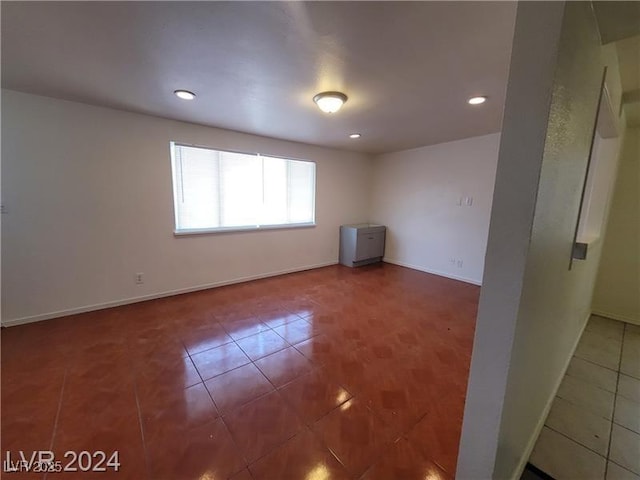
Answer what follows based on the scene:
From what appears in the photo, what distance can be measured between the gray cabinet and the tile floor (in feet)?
9.92

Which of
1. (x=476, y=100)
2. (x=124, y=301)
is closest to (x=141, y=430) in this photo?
(x=124, y=301)

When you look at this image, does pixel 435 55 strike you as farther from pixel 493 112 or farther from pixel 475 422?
pixel 475 422

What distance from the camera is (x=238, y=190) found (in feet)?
12.0

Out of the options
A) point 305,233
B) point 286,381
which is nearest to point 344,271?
point 305,233

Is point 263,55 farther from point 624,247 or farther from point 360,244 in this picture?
point 624,247

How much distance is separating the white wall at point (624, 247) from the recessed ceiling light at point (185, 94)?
15.1 feet

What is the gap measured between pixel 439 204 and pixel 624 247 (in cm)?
215

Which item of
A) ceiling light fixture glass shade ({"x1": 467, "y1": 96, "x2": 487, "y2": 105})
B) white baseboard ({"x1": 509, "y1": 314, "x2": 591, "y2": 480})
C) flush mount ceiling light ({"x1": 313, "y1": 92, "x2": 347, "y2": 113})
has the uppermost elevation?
ceiling light fixture glass shade ({"x1": 467, "y1": 96, "x2": 487, "y2": 105})

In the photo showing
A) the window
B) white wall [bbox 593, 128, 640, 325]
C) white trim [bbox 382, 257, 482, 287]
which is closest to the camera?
white wall [bbox 593, 128, 640, 325]

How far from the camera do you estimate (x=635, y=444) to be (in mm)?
1388

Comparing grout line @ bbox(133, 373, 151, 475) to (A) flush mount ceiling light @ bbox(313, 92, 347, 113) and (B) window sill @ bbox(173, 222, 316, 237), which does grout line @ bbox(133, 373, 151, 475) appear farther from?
(A) flush mount ceiling light @ bbox(313, 92, 347, 113)

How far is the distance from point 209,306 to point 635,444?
11.4 feet

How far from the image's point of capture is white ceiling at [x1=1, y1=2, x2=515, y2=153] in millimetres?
1270

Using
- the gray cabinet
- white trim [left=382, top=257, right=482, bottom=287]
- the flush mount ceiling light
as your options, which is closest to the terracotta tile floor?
white trim [left=382, top=257, right=482, bottom=287]
